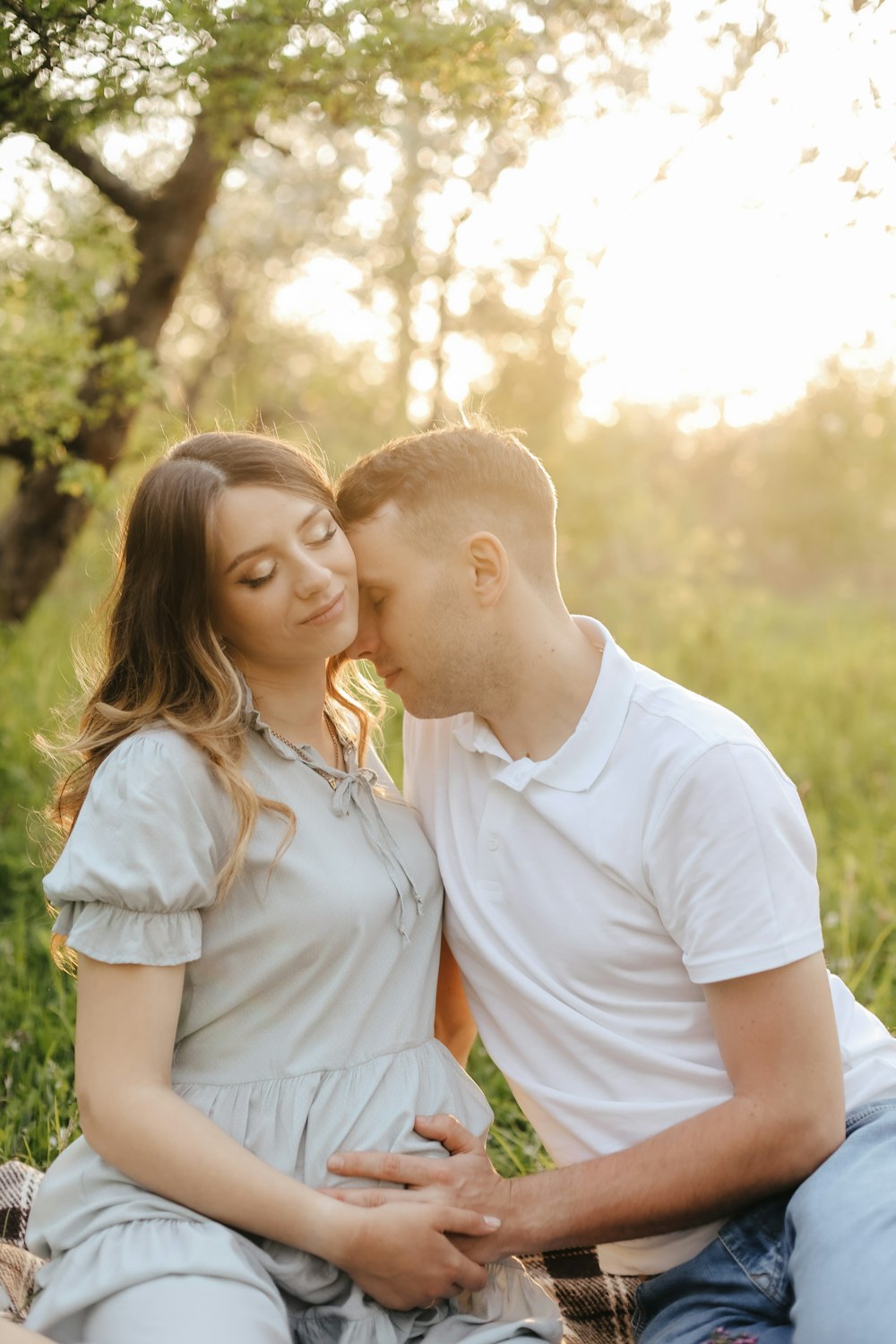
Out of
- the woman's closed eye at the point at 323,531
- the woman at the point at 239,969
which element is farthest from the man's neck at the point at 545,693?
the woman's closed eye at the point at 323,531

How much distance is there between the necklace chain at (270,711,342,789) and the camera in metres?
2.20

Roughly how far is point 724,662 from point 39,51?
6.07 m

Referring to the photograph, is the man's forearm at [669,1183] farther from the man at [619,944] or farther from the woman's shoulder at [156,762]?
the woman's shoulder at [156,762]

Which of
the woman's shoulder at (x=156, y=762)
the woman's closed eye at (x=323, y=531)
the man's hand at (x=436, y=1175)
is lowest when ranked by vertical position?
the man's hand at (x=436, y=1175)

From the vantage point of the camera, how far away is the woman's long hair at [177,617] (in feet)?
6.80

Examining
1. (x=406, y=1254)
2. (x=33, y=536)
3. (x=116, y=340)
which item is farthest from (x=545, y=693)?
(x=33, y=536)

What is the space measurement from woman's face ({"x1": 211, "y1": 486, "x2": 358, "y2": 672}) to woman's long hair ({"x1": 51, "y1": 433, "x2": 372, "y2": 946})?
0.09 ft

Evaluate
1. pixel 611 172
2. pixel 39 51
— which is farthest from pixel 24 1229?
pixel 611 172

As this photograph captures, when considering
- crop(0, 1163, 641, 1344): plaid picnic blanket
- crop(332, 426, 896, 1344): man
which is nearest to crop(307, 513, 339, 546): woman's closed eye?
crop(332, 426, 896, 1344): man

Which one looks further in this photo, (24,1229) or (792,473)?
(792,473)

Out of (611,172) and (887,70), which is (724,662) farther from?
(887,70)

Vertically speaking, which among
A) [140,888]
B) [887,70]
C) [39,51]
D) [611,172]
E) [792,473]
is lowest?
[140,888]

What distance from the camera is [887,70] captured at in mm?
2570

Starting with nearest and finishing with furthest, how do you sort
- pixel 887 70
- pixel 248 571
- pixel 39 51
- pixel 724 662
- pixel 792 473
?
pixel 248 571 → pixel 39 51 → pixel 887 70 → pixel 724 662 → pixel 792 473
